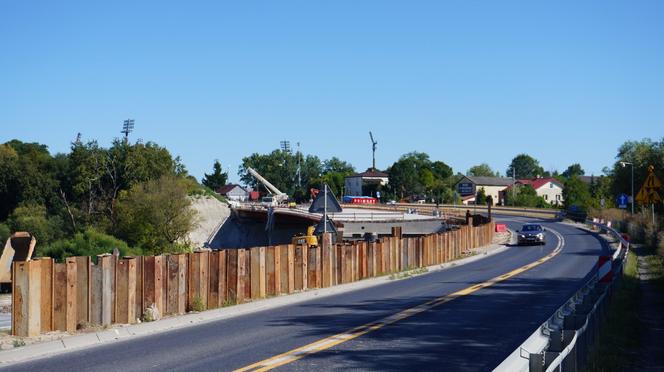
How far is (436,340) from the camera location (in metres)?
13.1

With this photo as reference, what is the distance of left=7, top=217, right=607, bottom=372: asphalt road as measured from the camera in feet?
36.3

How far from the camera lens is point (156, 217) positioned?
7469 cm

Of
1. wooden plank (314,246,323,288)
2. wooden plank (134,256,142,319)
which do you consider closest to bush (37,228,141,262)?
wooden plank (314,246,323,288)

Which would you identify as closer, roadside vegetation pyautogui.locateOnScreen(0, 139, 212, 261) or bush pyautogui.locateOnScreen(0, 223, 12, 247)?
bush pyautogui.locateOnScreen(0, 223, 12, 247)

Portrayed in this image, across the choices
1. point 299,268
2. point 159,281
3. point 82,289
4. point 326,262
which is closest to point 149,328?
point 82,289

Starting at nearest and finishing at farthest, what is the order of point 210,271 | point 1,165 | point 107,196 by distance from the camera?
point 210,271, point 107,196, point 1,165

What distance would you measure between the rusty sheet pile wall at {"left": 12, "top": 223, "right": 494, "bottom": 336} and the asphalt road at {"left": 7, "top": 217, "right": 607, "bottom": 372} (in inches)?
52.5

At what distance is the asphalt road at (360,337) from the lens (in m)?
11.1

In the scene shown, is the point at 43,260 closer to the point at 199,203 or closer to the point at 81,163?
the point at 81,163

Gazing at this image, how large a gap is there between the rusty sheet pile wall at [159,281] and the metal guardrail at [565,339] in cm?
805

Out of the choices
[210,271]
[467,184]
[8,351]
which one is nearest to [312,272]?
[210,271]

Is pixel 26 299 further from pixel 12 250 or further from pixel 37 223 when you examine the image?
pixel 37 223

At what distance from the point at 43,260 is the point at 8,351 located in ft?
7.51

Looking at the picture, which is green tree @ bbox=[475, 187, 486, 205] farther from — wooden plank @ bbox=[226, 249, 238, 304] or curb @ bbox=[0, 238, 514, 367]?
wooden plank @ bbox=[226, 249, 238, 304]
